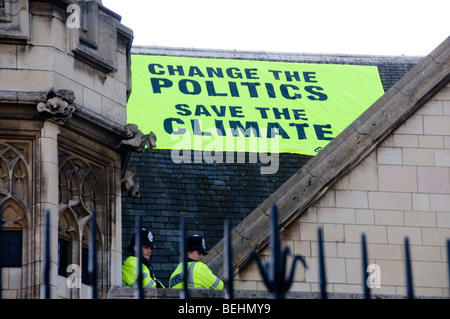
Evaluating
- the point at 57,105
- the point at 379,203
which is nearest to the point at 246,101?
the point at 379,203

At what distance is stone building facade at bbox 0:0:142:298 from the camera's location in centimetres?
1452

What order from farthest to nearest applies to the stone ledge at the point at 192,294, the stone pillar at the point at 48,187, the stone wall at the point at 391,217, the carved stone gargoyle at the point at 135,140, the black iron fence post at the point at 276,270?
the stone wall at the point at 391,217 < the carved stone gargoyle at the point at 135,140 < the stone pillar at the point at 48,187 < the stone ledge at the point at 192,294 < the black iron fence post at the point at 276,270

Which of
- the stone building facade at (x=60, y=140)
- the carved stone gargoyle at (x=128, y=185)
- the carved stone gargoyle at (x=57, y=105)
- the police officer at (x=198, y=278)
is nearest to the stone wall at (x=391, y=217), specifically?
the police officer at (x=198, y=278)

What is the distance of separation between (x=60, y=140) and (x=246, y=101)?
1370cm

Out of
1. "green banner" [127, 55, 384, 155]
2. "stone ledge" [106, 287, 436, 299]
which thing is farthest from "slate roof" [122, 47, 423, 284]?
"stone ledge" [106, 287, 436, 299]

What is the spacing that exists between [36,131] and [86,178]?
3.19 ft

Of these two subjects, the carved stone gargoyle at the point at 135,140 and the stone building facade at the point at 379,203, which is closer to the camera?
the carved stone gargoyle at the point at 135,140

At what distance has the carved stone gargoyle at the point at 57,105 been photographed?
48.8ft

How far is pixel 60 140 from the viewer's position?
15250 millimetres

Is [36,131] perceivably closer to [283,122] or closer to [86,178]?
[86,178]

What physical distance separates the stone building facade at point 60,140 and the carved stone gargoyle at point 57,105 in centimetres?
1

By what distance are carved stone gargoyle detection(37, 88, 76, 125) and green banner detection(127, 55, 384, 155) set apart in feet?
35.9

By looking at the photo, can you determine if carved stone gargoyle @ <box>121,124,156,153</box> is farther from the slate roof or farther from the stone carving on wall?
the slate roof

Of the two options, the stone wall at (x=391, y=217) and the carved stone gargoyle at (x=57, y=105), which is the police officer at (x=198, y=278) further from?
the carved stone gargoyle at (x=57, y=105)
